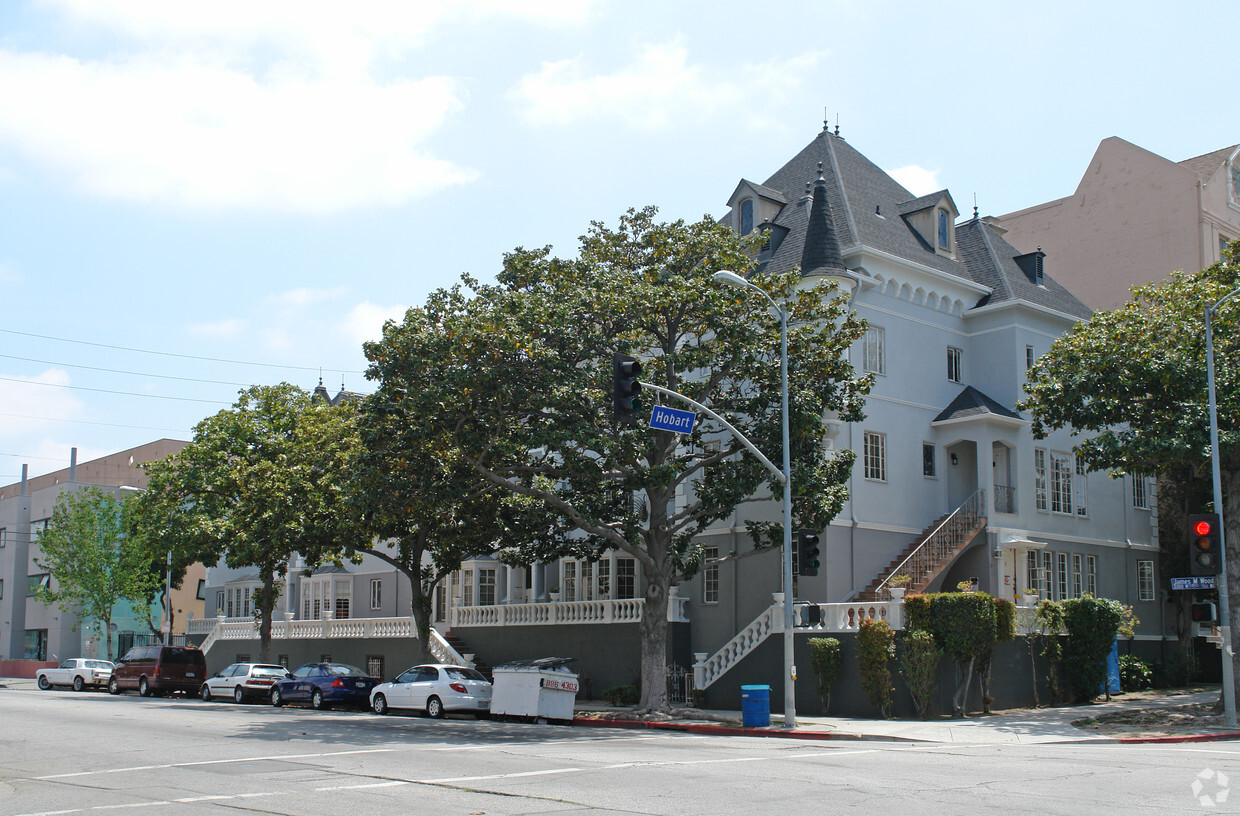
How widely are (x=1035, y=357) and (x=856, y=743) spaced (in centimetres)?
1947

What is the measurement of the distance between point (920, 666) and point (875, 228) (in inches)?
571

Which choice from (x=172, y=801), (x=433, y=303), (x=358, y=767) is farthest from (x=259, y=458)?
(x=172, y=801)

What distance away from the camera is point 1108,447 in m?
26.5

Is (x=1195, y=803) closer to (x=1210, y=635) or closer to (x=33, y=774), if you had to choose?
(x=33, y=774)

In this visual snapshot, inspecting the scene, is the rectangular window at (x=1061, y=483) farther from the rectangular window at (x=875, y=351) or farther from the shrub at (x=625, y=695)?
the shrub at (x=625, y=695)

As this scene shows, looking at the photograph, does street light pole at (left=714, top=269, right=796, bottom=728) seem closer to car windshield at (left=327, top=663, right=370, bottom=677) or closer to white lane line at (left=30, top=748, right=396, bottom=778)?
white lane line at (left=30, top=748, right=396, bottom=778)

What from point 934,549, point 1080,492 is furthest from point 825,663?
point 1080,492

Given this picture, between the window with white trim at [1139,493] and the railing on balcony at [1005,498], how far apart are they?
24.5ft

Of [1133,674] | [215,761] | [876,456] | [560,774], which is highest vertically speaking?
[876,456]

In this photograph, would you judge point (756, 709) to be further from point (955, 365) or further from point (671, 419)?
point (955, 365)

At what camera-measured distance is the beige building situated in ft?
140

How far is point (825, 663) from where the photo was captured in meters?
27.0

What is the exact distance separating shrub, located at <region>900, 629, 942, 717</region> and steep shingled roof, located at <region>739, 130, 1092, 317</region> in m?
11.3

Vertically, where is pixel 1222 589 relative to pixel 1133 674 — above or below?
above
